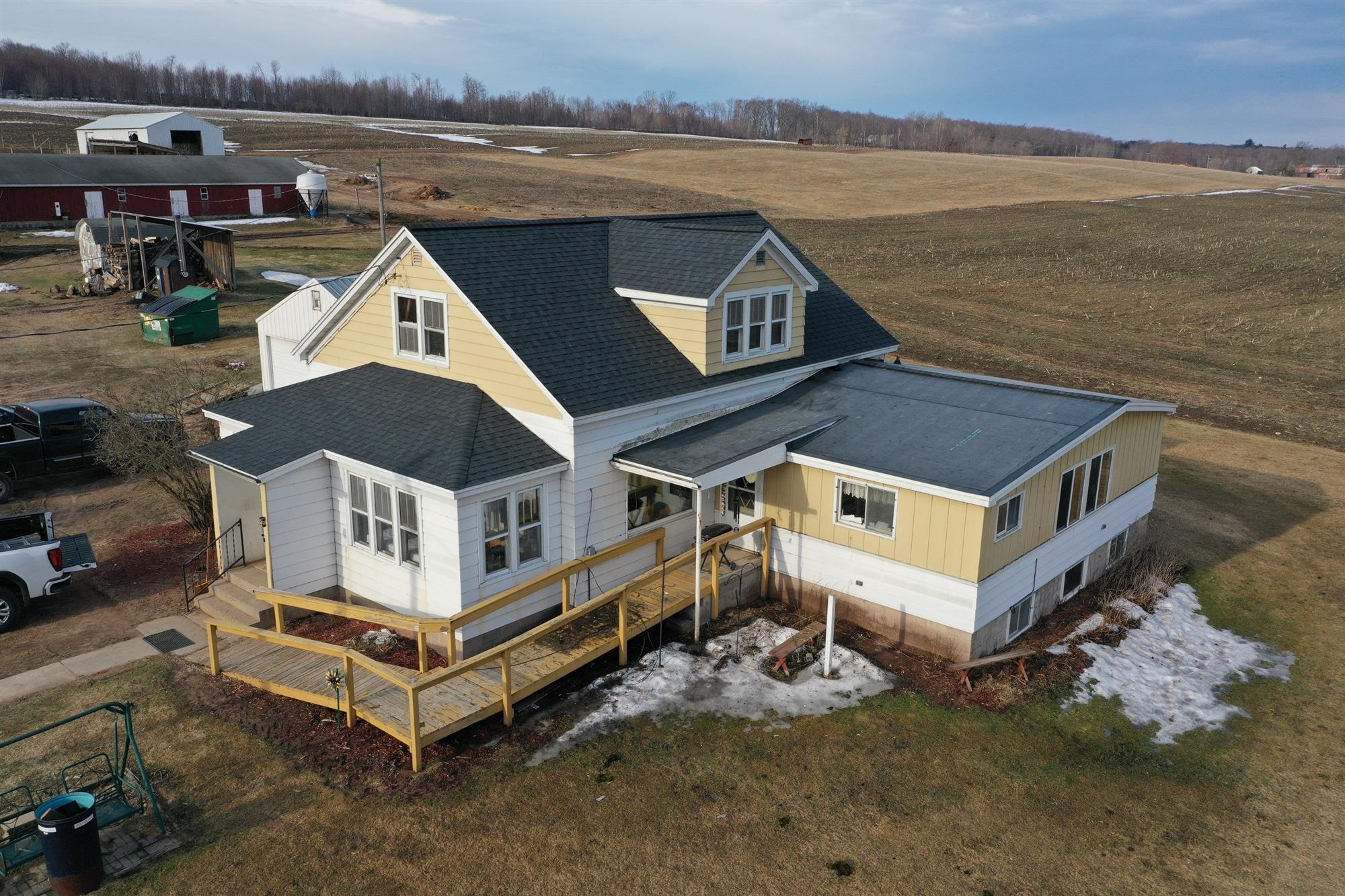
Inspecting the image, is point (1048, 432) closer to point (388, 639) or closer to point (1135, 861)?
point (1135, 861)

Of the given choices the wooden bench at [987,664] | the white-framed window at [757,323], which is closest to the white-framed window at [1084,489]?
the wooden bench at [987,664]

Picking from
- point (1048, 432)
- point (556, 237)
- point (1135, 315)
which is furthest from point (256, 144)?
point (1048, 432)

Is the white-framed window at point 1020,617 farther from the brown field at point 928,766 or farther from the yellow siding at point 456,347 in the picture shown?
the yellow siding at point 456,347

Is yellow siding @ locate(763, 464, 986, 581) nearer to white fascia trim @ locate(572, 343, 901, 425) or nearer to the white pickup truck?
white fascia trim @ locate(572, 343, 901, 425)

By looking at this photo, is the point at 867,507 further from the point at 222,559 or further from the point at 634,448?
the point at 222,559

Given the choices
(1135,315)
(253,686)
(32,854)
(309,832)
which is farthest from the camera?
(1135,315)
